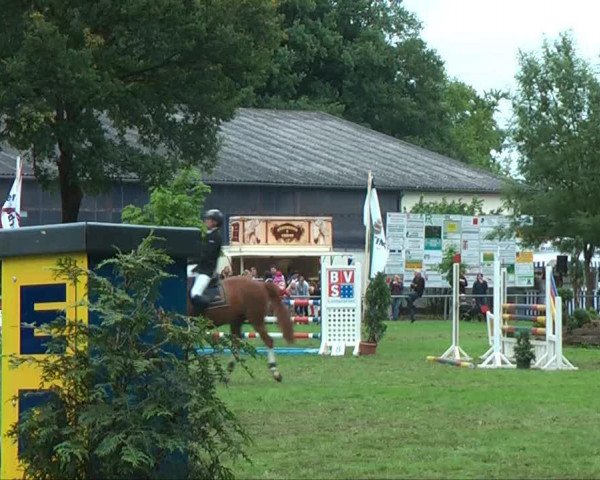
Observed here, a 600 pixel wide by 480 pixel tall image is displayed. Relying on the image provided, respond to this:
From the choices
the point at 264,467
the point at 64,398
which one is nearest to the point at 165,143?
the point at 264,467

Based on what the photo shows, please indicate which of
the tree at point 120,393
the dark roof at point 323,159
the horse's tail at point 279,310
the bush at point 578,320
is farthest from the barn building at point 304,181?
the tree at point 120,393

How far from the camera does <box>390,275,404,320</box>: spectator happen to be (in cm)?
4835

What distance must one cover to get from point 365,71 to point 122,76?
153ft

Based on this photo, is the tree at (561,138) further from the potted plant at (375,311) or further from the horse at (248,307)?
the horse at (248,307)

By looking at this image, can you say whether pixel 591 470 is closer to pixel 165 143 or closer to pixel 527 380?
pixel 527 380

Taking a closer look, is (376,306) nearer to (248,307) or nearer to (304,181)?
(248,307)

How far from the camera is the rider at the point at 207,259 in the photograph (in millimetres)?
18172

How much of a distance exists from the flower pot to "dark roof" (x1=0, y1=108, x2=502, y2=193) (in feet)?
107

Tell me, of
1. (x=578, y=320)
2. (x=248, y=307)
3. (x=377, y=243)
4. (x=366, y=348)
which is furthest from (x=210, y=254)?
(x=578, y=320)

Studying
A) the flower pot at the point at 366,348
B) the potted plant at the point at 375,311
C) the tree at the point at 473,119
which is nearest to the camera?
the potted plant at the point at 375,311

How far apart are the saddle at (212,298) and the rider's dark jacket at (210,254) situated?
0.51 ft

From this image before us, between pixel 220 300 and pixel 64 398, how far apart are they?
1214cm

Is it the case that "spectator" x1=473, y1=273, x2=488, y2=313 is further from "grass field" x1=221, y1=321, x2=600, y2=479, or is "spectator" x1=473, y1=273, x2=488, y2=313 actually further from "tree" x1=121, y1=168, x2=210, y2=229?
"grass field" x1=221, y1=321, x2=600, y2=479

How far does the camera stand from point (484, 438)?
11.4 metres
